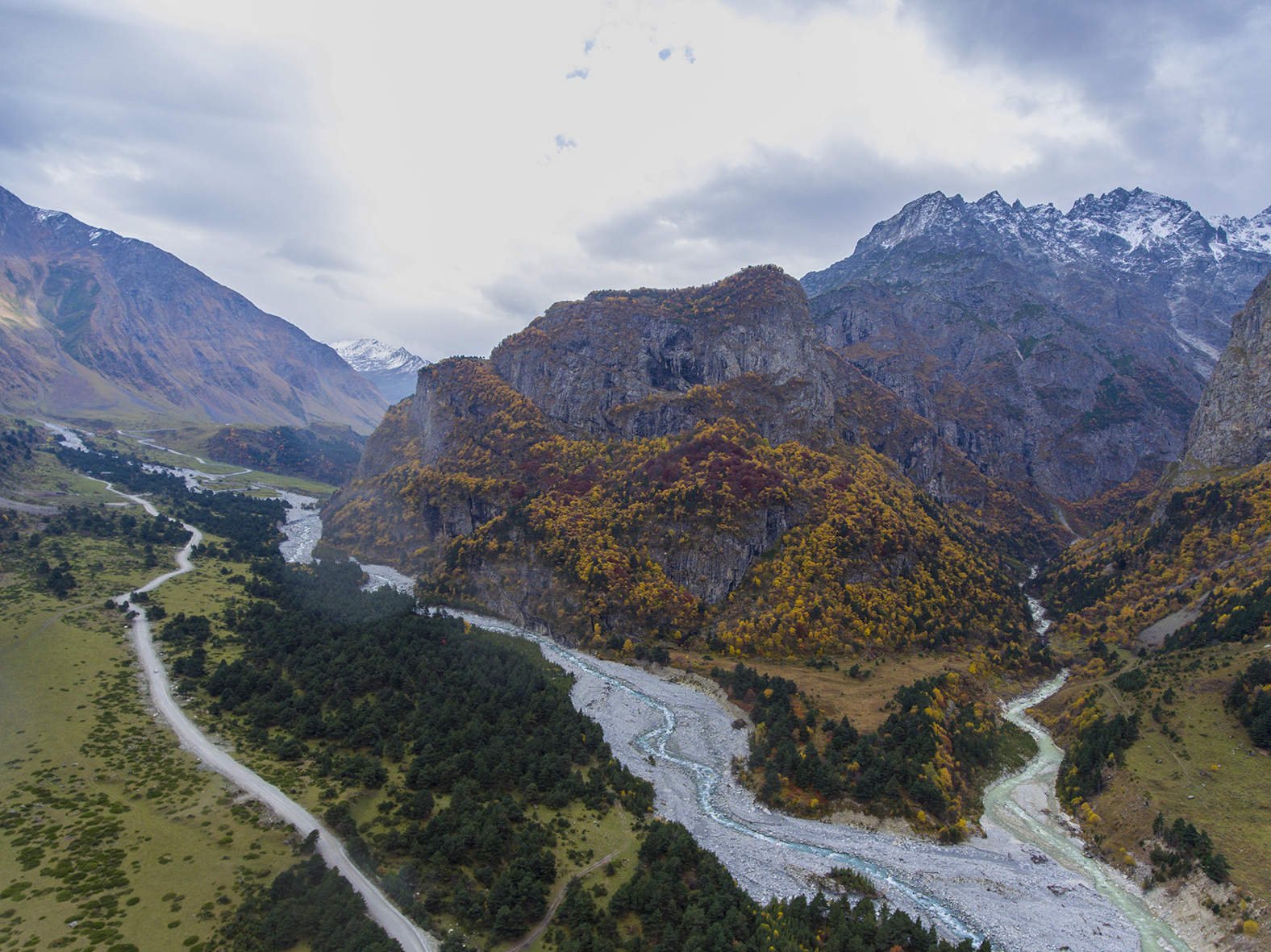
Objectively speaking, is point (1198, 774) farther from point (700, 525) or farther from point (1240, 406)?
point (1240, 406)

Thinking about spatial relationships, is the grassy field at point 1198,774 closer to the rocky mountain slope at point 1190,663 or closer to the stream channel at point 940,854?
the rocky mountain slope at point 1190,663

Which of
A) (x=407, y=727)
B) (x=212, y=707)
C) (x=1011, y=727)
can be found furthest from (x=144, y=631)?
(x=1011, y=727)

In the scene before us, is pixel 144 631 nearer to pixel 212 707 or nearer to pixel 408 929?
pixel 212 707

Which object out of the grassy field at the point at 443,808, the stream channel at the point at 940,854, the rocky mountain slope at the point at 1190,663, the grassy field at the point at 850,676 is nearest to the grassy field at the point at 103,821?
the grassy field at the point at 443,808

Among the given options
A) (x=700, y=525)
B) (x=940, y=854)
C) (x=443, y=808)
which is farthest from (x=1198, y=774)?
(x=700, y=525)

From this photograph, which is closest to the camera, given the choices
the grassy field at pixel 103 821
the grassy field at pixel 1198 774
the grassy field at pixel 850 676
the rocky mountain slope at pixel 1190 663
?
the grassy field at pixel 103 821

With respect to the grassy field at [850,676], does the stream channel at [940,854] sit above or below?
below
